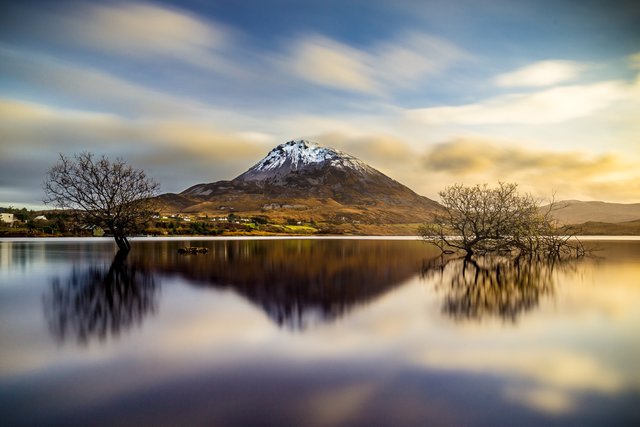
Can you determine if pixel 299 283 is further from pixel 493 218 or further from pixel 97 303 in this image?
pixel 493 218

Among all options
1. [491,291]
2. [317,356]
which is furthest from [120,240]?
[317,356]

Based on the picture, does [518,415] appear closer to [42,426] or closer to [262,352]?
[262,352]

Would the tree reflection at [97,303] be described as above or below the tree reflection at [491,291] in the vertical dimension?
above

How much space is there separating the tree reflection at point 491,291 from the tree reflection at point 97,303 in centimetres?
1062

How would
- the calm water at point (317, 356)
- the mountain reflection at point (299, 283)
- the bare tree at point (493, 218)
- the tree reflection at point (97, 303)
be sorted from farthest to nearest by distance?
the bare tree at point (493, 218) < the mountain reflection at point (299, 283) < the tree reflection at point (97, 303) < the calm water at point (317, 356)

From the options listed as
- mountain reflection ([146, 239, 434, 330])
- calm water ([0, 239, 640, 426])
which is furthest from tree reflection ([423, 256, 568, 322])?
mountain reflection ([146, 239, 434, 330])

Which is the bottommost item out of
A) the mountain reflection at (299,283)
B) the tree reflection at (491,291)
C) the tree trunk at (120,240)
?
the tree reflection at (491,291)

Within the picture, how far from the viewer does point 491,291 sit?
20.0 metres

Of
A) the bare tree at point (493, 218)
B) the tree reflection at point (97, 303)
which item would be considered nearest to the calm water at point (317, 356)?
the tree reflection at point (97, 303)

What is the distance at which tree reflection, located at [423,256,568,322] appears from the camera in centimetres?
1534

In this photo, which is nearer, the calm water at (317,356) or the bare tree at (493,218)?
the calm water at (317,356)

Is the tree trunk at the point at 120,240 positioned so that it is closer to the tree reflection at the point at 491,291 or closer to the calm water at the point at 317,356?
the calm water at the point at 317,356

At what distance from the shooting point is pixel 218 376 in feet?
26.8

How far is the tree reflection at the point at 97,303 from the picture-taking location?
1196cm
